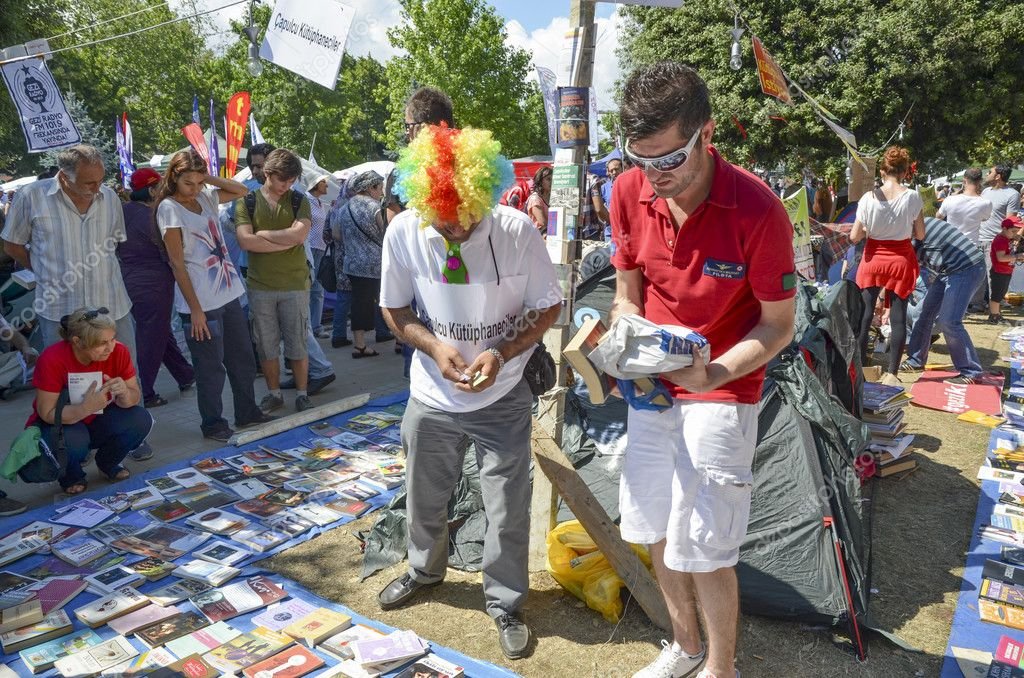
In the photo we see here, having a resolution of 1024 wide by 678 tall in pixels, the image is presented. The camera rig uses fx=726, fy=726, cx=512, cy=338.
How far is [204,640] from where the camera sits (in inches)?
107

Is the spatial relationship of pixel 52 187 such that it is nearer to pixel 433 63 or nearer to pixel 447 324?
pixel 447 324

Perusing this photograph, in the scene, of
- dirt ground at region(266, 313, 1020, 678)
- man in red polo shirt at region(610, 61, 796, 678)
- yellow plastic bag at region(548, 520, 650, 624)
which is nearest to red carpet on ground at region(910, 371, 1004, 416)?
dirt ground at region(266, 313, 1020, 678)

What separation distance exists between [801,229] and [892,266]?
127 cm

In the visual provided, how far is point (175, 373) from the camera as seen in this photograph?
6.04 m

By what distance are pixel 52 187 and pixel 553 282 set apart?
138 inches

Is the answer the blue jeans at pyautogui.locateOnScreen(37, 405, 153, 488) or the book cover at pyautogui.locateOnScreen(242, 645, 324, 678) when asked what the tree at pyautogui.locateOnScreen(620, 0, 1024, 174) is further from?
the book cover at pyautogui.locateOnScreen(242, 645, 324, 678)

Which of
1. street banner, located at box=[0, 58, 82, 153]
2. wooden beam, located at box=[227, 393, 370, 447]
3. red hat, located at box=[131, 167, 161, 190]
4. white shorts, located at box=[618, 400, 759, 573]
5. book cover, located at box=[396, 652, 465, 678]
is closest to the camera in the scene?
white shorts, located at box=[618, 400, 759, 573]

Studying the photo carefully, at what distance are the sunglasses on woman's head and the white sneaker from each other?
1.58 metres

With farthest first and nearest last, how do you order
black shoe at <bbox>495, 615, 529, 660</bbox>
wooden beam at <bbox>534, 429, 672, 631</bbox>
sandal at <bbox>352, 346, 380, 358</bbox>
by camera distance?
sandal at <bbox>352, 346, 380, 358</bbox>
wooden beam at <bbox>534, 429, 672, 631</bbox>
black shoe at <bbox>495, 615, 529, 660</bbox>

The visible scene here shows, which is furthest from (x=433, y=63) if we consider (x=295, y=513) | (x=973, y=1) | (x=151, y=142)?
(x=295, y=513)

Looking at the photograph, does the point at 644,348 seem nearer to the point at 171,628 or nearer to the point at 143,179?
the point at 171,628

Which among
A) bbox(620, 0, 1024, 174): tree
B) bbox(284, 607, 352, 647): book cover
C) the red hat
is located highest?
bbox(620, 0, 1024, 174): tree

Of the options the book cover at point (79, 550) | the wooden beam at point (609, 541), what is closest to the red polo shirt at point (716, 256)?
the wooden beam at point (609, 541)

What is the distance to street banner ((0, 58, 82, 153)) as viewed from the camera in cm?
627
